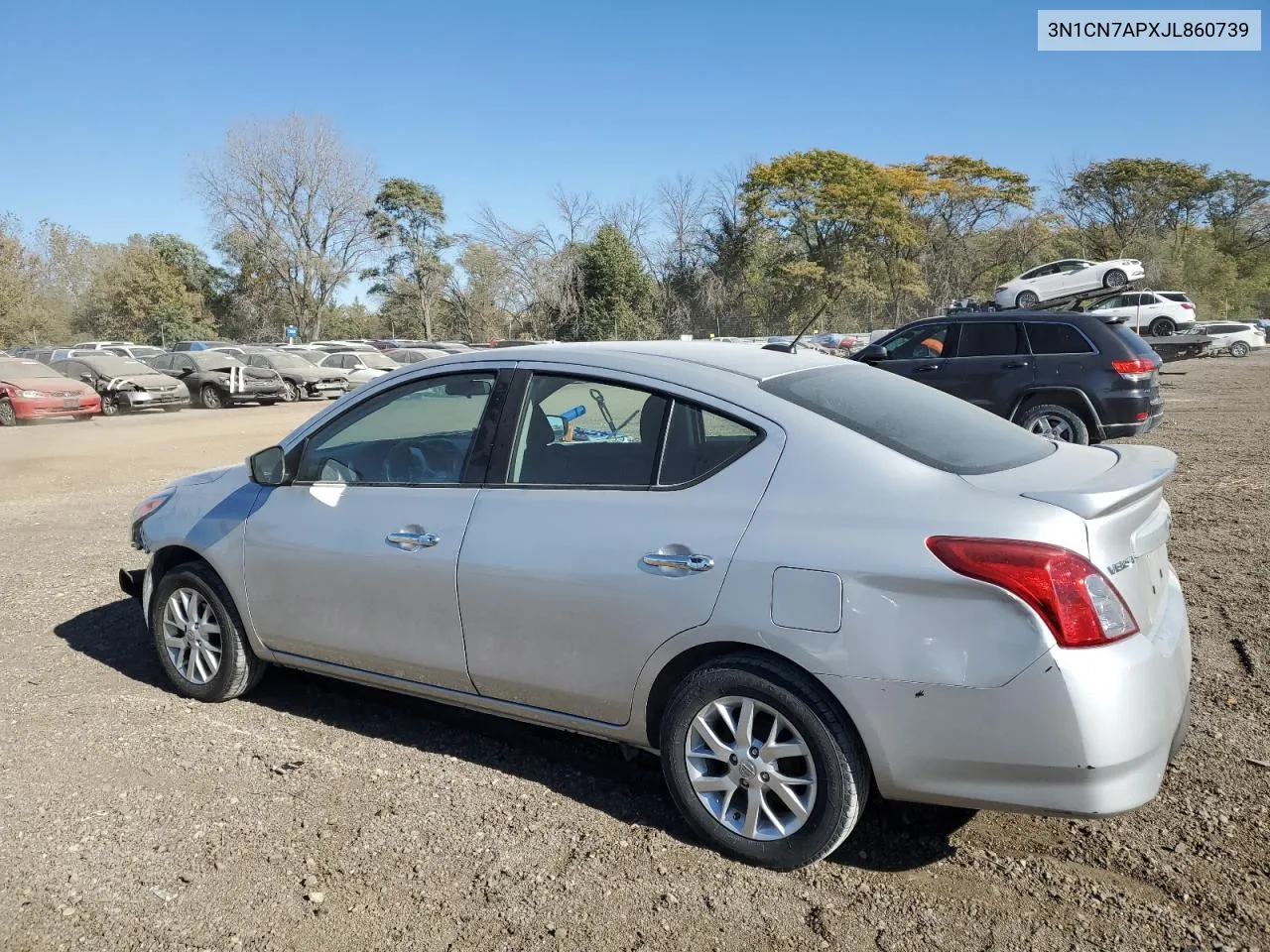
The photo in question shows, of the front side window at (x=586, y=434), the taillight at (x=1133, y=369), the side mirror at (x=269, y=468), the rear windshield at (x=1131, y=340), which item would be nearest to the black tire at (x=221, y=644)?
the side mirror at (x=269, y=468)

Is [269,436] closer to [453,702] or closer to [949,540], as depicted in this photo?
[453,702]

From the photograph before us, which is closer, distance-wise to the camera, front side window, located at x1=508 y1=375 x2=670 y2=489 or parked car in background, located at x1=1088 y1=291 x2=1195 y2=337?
front side window, located at x1=508 y1=375 x2=670 y2=489

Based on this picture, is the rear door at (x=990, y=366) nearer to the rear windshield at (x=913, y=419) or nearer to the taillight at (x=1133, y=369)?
the taillight at (x=1133, y=369)

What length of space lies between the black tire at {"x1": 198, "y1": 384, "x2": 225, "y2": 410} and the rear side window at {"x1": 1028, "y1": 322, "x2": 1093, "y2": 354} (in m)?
22.1

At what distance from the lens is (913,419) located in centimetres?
330

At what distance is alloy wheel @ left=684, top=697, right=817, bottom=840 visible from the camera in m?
2.91

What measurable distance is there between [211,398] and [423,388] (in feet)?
82.9

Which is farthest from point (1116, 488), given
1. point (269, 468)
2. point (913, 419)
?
point (269, 468)

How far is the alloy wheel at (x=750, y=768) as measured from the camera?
9.55ft

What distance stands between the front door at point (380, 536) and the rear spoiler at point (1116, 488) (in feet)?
6.50

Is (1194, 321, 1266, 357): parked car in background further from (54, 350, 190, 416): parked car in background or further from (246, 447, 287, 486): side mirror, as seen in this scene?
(246, 447, 287, 486): side mirror

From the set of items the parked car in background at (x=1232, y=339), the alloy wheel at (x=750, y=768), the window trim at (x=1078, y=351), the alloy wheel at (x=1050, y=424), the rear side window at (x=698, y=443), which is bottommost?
the alloy wheel at (x=750, y=768)

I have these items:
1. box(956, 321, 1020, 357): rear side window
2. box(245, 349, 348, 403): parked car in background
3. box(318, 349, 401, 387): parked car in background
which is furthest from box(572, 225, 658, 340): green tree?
box(956, 321, 1020, 357): rear side window

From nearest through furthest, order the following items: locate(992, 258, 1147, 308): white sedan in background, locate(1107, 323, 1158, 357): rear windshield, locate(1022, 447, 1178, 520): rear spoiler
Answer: locate(1022, 447, 1178, 520): rear spoiler, locate(1107, 323, 1158, 357): rear windshield, locate(992, 258, 1147, 308): white sedan in background
